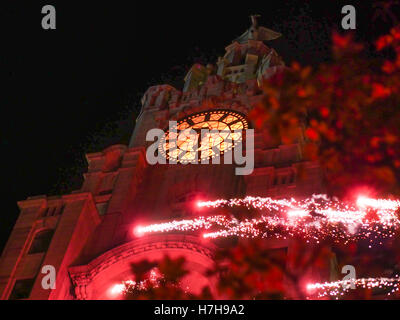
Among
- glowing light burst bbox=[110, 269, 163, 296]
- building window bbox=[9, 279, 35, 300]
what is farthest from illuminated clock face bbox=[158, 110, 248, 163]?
building window bbox=[9, 279, 35, 300]

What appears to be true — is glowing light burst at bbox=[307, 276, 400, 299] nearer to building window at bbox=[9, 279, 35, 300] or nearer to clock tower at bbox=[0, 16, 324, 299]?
clock tower at bbox=[0, 16, 324, 299]

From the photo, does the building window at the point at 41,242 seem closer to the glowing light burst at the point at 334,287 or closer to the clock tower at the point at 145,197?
the clock tower at the point at 145,197

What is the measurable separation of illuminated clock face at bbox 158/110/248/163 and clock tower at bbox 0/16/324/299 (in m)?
0.09

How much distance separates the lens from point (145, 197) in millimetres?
47812

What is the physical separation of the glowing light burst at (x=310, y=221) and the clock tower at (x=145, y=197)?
0.99 meters

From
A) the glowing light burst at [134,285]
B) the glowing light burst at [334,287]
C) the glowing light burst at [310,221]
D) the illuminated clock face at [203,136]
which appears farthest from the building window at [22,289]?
the glowing light burst at [334,287]

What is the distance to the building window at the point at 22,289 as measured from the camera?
3900 cm

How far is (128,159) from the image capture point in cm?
5044

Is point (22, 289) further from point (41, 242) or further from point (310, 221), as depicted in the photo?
point (310, 221)

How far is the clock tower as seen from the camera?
131 ft

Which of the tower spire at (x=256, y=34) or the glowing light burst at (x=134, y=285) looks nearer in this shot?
the glowing light burst at (x=134, y=285)

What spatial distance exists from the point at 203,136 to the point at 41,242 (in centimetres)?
1327
